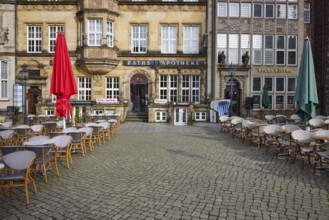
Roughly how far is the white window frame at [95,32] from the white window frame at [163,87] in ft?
19.4

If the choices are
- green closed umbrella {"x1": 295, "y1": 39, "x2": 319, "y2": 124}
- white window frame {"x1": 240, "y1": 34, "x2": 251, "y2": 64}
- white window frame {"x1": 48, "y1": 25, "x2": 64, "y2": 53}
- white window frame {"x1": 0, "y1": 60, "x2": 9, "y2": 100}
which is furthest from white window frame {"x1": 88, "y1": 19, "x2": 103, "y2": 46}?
green closed umbrella {"x1": 295, "y1": 39, "x2": 319, "y2": 124}

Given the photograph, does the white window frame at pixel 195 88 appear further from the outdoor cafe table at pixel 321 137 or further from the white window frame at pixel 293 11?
the outdoor cafe table at pixel 321 137

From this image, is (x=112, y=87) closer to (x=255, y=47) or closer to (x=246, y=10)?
(x=255, y=47)

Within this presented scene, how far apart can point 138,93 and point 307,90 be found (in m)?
16.7

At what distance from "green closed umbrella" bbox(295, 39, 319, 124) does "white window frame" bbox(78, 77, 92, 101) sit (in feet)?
58.9

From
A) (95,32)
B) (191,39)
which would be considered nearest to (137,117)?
(95,32)

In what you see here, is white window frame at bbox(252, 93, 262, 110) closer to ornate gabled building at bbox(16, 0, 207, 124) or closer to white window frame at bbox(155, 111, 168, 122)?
ornate gabled building at bbox(16, 0, 207, 124)

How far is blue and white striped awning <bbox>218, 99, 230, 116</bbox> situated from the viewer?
66.9 feet

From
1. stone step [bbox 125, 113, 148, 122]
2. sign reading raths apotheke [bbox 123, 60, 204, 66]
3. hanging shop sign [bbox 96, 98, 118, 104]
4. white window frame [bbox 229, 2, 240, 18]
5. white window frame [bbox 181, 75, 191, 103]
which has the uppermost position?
white window frame [bbox 229, 2, 240, 18]

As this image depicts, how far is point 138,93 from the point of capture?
983 inches

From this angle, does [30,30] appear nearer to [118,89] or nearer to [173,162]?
[118,89]

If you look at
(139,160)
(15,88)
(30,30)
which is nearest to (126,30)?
(30,30)

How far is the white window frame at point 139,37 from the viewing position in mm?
24078

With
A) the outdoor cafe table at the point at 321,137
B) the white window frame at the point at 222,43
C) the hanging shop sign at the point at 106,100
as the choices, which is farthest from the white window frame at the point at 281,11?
the outdoor cafe table at the point at 321,137
